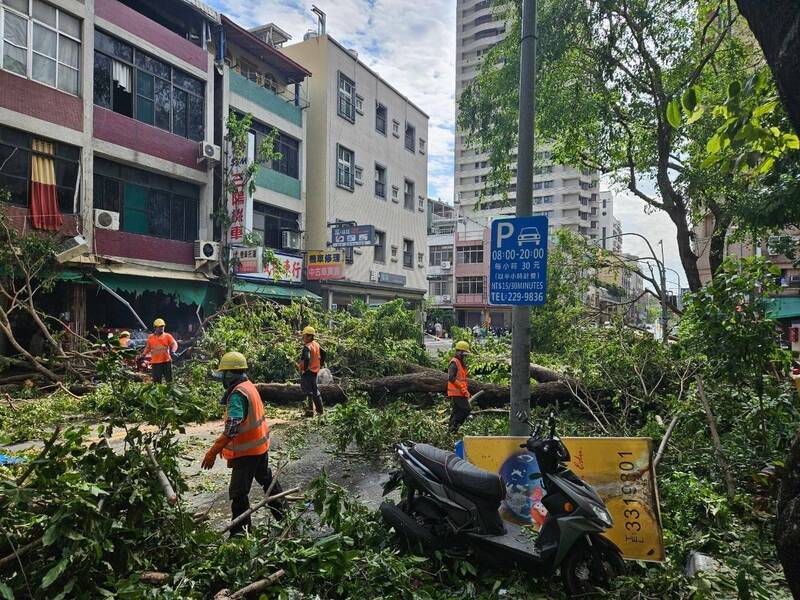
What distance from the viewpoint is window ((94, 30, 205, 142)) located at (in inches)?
615

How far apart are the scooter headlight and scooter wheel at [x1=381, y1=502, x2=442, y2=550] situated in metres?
1.15

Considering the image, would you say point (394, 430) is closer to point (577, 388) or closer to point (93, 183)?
point (577, 388)

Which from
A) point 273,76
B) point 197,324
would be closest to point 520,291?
point 197,324

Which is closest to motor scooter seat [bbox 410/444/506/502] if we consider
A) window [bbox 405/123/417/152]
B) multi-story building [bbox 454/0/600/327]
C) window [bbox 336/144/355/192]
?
window [bbox 336/144/355/192]

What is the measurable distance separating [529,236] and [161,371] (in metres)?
9.01

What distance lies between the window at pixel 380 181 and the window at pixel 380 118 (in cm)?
205

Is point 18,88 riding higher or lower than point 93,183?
higher

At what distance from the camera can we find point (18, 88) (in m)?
13.4

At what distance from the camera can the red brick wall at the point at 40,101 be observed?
13.2m

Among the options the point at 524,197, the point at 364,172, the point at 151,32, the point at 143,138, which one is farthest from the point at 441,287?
the point at 524,197

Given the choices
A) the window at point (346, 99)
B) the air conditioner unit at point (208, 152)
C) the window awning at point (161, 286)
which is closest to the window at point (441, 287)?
the window at point (346, 99)

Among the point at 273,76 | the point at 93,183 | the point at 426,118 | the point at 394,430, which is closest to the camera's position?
the point at 394,430

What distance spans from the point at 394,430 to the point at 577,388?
299cm

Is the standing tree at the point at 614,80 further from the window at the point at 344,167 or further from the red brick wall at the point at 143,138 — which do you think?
the window at the point at 344,167
